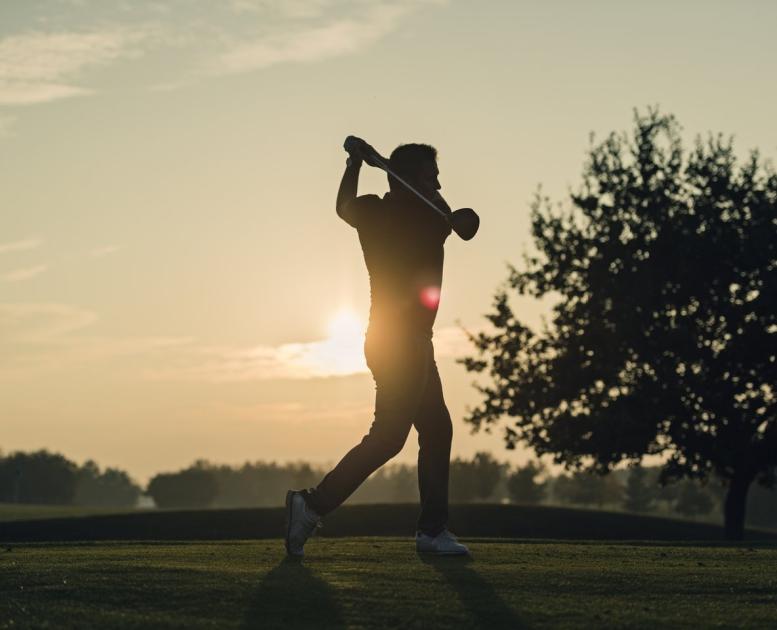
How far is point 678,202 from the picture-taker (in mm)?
33375

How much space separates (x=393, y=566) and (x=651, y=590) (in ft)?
6.10

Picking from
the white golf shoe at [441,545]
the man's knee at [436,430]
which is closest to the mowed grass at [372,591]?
the white golf shoe at [441,545]

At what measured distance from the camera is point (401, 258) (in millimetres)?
9711

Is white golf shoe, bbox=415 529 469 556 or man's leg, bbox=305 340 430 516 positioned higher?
man's leg, bbox=305 340 430 516

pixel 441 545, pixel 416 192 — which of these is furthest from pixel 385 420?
pixel 416 192

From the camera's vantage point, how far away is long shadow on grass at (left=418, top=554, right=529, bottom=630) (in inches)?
268

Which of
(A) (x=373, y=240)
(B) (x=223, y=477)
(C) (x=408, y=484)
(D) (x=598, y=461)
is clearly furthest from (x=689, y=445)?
(B) (x=223, y=477)

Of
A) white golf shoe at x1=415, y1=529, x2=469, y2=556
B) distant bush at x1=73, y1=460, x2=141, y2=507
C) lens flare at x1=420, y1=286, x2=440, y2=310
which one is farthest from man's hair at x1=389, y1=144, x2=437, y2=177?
distant bush at x1=73, y1=460, x2=141, y2=507

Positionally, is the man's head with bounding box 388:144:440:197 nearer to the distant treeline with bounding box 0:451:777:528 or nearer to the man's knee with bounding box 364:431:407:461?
the man's knee with bounding box 364:431:407:461

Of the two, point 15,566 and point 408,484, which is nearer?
point 15,566

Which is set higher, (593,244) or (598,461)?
(593,244)

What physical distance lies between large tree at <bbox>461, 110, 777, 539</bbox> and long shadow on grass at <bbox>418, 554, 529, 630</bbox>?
23039mm

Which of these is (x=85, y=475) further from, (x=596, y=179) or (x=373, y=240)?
(x=373, y=240)

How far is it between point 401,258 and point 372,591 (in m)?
2.94
